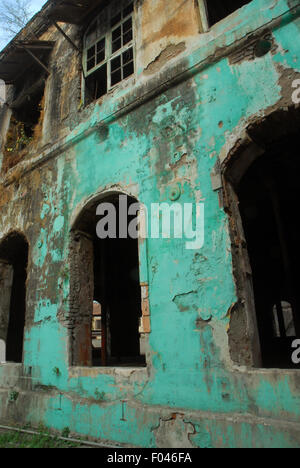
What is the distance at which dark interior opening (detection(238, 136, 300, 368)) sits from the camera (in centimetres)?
507

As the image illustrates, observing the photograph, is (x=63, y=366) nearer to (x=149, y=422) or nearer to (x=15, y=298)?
(x=149, y=422)

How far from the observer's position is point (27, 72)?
7.93m

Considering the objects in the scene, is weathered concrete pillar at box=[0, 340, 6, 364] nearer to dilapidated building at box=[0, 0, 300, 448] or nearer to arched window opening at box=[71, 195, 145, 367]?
dilapidated building at box=[0, 0, 300, 448]

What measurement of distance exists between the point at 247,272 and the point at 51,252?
3.33 meters

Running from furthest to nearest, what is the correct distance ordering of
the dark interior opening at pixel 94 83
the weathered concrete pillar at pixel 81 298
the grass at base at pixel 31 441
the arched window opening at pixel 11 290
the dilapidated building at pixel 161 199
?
the arched window opening at pixel 11 290
the dark interior opening at pixel 94 83
the weathered concrete pillar at pixel 81 298
the grass at base at pixel 31 441
the dilapidated building at pixel 161 199

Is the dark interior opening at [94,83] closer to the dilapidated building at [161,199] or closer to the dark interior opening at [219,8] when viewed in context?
the dilapidated building at [161,199]

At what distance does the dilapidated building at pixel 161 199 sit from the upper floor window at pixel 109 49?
1.3 inches

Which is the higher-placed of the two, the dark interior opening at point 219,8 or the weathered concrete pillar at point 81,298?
the dark interior opening at point 219,8

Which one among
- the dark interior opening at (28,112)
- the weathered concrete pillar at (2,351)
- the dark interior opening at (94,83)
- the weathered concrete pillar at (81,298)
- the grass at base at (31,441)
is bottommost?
the grass at base at (31,441)

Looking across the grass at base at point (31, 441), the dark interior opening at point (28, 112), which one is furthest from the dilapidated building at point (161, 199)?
the dark interior opening at point (28, 112)

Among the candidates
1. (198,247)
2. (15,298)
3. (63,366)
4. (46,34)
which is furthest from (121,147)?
(15,298)

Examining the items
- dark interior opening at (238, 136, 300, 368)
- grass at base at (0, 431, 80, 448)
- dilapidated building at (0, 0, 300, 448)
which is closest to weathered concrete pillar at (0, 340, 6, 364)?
dilapidated building at (0, 0, 300, 448)

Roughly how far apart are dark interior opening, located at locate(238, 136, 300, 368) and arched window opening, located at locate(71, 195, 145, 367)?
2.21m

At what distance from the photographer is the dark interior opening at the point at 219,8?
4.74 m
